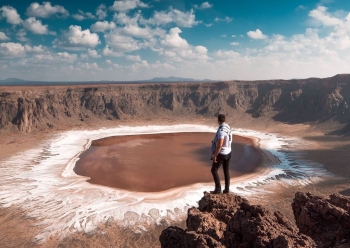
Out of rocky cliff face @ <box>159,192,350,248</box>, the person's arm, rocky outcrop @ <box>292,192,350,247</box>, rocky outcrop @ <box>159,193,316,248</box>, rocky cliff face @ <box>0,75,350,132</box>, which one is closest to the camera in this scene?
rocky outcrop @ <box>159,193,316,248</box>

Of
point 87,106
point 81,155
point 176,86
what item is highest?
point 176,86

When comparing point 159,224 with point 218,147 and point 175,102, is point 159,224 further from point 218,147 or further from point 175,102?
point 175,102

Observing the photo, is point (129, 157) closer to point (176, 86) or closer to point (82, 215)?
point (82, 215)

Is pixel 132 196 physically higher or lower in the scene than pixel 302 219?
lower

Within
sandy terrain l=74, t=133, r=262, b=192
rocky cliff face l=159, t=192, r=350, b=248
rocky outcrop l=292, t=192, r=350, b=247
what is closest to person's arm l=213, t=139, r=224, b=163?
rocky cliff face l=159, t=192, r=350, b=248

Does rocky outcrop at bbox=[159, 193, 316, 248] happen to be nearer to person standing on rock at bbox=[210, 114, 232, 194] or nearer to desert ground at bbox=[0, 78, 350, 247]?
person standing on rock at bbox=[210, 114, 232, 194]

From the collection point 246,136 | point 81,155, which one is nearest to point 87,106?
point 81,155

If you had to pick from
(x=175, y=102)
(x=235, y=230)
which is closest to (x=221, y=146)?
(x=235, y=230)
